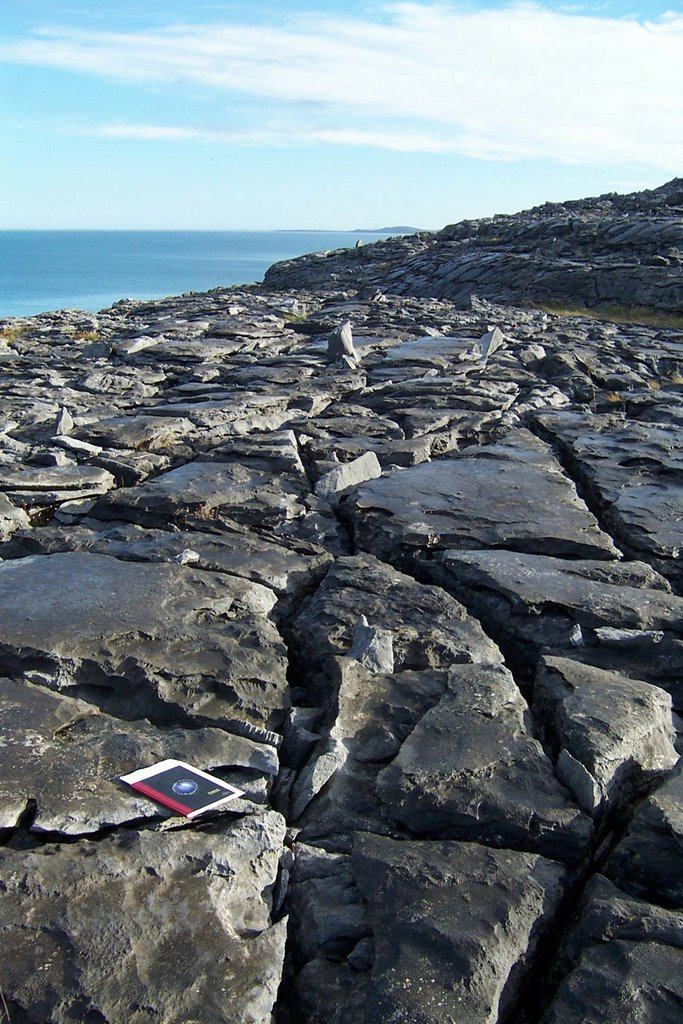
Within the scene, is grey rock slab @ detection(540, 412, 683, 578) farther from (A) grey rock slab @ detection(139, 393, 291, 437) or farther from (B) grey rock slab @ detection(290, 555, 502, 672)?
(A) grey rock slab @ detection(139, 393, 291, 437)

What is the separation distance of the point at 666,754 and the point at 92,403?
6.38 m

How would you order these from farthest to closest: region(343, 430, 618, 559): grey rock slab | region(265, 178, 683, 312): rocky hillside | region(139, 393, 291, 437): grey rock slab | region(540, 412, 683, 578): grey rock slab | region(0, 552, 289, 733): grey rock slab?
region(265, 178, 683, 312): rocky hillside < region(139, 393, 291, 437): grey rock slab < region(540, 412, 683, 578): grey rock slab < region(343, 430, 618, 559): grey rock slab < region(0, 552, 289, 733): grey rock slab

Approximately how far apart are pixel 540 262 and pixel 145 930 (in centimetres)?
2259

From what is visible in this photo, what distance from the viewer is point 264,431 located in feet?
22.9

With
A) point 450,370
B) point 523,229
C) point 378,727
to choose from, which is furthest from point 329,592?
point 523,229

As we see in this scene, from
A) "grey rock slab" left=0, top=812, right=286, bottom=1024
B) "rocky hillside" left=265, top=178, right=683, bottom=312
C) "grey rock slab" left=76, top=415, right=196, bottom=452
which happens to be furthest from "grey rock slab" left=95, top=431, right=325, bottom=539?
"rocky hillside" left=265, top=178, right=683, bottom=312

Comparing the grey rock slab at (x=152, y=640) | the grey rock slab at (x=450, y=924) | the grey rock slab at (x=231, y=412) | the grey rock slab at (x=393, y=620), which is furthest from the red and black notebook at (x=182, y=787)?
the grey rock slab at (x=231, y=412)

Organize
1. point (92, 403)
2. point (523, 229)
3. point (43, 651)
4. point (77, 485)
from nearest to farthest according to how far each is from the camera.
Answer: point (43, 651) → point (77, 485) → point (92, 403) → point (523, 229)

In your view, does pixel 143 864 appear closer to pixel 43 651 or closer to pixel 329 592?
pixel 43 651

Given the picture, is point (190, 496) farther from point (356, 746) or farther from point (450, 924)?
point (450, 924)

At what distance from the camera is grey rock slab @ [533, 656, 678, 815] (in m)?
2.61

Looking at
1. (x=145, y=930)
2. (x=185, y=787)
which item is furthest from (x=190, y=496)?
(x=145, y=930)

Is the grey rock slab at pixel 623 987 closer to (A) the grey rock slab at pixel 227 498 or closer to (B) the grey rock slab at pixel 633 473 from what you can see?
(B) the grey rock slab at pixel 633 473

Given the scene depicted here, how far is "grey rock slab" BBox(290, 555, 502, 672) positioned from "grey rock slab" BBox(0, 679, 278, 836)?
66cm
